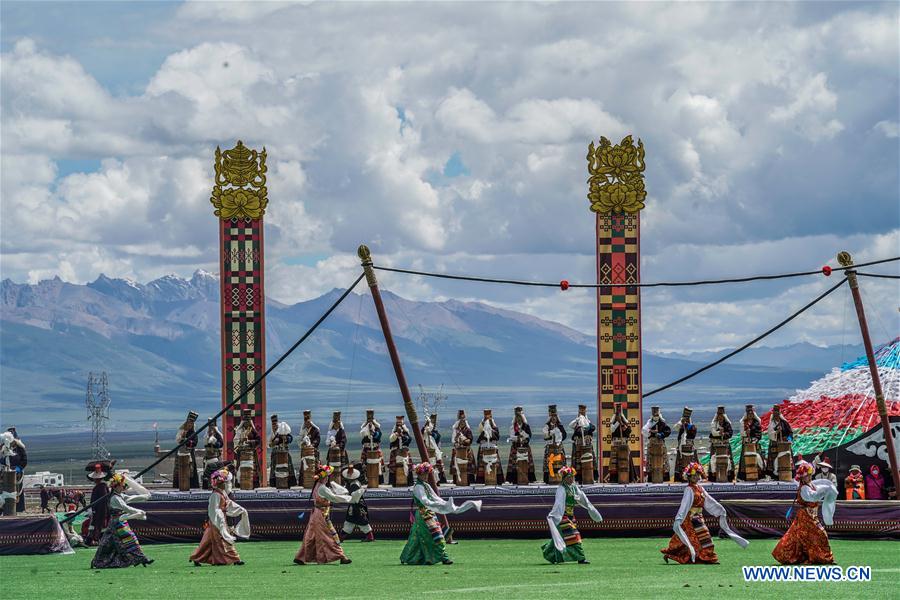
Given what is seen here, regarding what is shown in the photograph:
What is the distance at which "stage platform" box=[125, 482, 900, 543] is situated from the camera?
33.5 metres

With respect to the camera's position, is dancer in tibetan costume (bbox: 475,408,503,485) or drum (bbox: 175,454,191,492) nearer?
dancer in tibetan costume (bbox: 475,408,503,485)

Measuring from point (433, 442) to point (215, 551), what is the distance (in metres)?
9.43

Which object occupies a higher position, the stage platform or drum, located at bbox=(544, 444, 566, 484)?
drum, located at bbox=(544, 444, 566, 484)

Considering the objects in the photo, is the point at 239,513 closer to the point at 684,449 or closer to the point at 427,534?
the point at 427,534

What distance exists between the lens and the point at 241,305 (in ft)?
132

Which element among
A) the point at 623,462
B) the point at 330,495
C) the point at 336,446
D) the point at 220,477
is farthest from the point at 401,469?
the point at 220,477

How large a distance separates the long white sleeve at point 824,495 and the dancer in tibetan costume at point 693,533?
1347mm

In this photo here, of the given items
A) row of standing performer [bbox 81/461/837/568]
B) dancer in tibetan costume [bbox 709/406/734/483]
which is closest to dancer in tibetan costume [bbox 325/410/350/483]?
row of standing performer [bbox 81/461/837/568]

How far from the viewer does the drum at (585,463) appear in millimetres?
36625

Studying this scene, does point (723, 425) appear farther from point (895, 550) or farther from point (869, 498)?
point (895, 550)

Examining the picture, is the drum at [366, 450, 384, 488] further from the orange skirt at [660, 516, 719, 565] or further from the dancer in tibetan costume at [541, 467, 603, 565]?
the orange skirt at [660, 516, 719, 565]

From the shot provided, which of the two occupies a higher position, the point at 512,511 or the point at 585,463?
the point at 585,463

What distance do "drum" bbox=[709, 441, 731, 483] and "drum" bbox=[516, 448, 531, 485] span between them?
400 cm

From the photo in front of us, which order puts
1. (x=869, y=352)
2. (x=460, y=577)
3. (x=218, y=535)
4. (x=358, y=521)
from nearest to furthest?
(x=460, y=577), (x=218, y=535), (x=869, y=352), (x=358, y=521)
